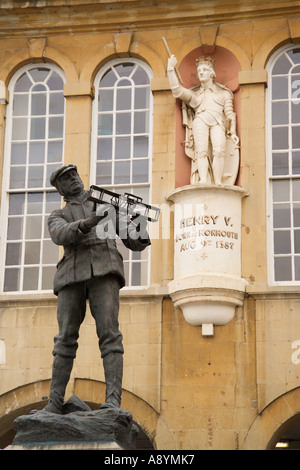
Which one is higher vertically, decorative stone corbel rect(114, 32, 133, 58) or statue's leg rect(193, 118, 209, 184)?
decorative stone corbel rect(114, 32, 133, 58)

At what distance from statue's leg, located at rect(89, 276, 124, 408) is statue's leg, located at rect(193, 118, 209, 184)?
6.66 metres

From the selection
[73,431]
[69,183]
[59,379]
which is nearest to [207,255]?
[69,183]

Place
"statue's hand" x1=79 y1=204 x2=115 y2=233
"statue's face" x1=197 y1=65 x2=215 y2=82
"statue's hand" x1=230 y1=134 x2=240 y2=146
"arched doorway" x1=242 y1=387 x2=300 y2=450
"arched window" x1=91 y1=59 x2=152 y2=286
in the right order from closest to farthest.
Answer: "statue's hand" x1=79 y1=204 x2=115 y2=233 < "arched doorway" x1=242 y1=387 x2=300 y2=450 < "statue's hand" x1=230 y1=134 x2=240 y2=146 < "statue's face" x1=197 y1=65 x2=215 y2=82 < "arched window" x1=91 y1=59 x2=152 y2=286

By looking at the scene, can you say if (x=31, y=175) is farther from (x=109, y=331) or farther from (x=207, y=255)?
(x=109, y=331)

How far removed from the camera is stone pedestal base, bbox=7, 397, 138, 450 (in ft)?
32.1

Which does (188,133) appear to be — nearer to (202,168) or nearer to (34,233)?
(202,168)

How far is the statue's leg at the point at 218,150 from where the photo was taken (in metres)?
17.1

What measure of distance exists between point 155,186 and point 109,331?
283 inches

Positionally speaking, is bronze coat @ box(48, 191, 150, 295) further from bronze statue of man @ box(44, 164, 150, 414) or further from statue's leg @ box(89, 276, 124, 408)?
statue's leg @ box(89, 276, 124, 408)

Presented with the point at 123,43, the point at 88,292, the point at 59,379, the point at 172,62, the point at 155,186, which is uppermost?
the point at 123,43

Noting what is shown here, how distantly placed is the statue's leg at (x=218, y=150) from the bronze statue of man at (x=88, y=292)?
21.1 ft

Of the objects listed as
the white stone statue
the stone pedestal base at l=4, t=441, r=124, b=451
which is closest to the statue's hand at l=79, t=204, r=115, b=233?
the stone pedestal base at l=4, t=441, r=124, b=451

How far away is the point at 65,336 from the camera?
34.6 feet

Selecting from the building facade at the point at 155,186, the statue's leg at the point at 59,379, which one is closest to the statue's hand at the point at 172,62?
the building facade at the point at 155,186
